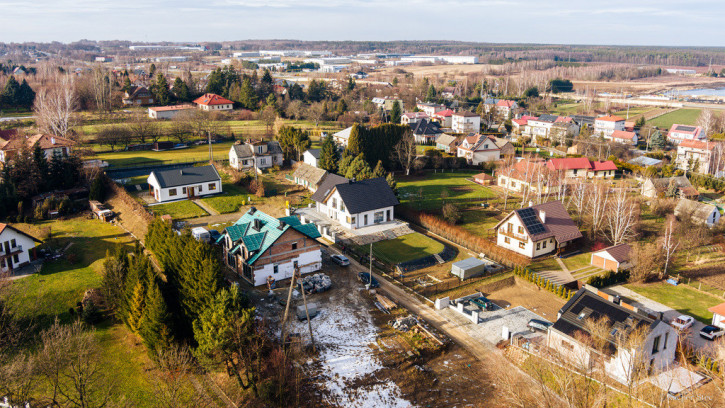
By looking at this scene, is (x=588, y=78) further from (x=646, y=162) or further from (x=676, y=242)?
(x=676, y=242)

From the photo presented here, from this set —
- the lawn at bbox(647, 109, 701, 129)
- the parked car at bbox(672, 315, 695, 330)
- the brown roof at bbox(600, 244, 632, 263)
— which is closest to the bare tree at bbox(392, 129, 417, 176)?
the brown roof at bbox(600, 244, 632, 263)

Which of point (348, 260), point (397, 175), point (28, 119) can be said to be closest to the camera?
point (348, 260)

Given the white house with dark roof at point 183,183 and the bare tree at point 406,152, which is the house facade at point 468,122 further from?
the white house with dark roof at point 183,183

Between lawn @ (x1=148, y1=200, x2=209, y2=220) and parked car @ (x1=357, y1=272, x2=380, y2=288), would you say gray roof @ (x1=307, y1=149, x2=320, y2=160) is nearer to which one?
lawn @ (x1=148, y1=200, x2=209, y2=220)

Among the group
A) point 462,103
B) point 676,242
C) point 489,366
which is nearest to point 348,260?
point 489,366

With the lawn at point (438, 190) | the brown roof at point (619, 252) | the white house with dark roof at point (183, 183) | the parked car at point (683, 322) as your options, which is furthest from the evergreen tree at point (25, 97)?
the parked car at point (683, 322)

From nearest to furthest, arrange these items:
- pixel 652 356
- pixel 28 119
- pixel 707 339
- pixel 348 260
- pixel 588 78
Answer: pixel 652 356 → pixel 707 339 → pixel 348 260 → pixel 28 119 → pixel 588 78

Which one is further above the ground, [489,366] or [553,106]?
[553,106]
